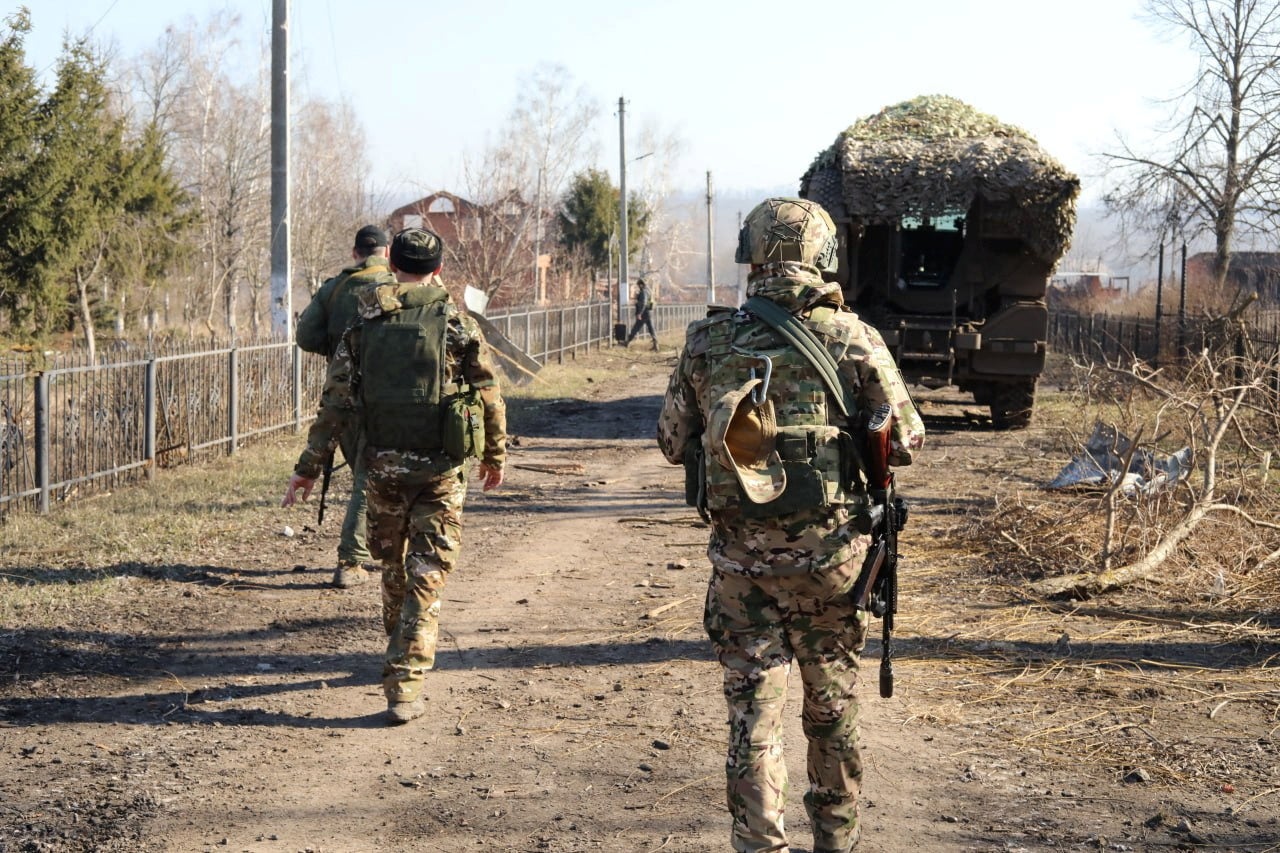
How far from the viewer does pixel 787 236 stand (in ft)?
11.8

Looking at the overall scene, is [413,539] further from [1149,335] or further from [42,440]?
[1149,335]

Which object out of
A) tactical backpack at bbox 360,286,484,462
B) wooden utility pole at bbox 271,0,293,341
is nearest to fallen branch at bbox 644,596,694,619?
tactical backpack at bbox 360,286,484,462

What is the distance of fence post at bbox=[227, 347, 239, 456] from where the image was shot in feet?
39.5

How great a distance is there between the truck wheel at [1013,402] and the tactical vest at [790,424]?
39.1ft

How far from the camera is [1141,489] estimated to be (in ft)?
25.9

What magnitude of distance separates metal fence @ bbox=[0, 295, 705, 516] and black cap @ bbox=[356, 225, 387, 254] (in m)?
3.23

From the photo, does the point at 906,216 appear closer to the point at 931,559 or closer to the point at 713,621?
the point at 931,559

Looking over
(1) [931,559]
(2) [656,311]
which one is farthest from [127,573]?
(2) [656,311]

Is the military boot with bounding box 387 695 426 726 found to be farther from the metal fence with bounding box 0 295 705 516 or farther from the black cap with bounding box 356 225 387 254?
the metal fence with bounding box 0 295 705 516

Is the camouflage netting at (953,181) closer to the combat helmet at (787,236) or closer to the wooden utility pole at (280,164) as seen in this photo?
the wooden utility pole at (280,164)

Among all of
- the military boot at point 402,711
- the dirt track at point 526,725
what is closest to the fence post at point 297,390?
the dirt track at point 526,725

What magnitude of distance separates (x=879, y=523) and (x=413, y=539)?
2232 mm

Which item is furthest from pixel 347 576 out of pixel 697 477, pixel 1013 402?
pixel 1013 402

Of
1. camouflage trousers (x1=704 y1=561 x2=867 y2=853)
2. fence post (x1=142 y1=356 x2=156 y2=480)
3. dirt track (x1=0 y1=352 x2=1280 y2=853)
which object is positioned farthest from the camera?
fence post (x1=142 y1=356 x2=156 y2=480)
